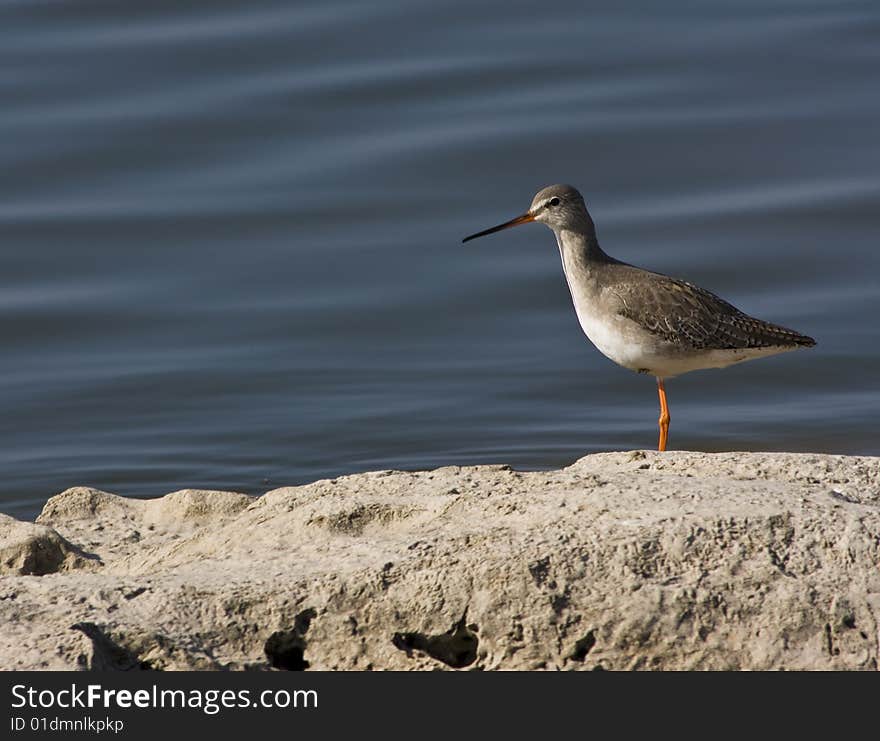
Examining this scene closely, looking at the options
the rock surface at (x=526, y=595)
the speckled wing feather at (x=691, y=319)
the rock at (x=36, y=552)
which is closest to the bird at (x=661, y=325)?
the speckled wing feather at (x=691, y=319)

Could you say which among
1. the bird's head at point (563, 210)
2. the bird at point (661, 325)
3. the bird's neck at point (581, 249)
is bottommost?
the bird at point (661, 325)

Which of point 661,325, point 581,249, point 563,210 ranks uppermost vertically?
point 563,210

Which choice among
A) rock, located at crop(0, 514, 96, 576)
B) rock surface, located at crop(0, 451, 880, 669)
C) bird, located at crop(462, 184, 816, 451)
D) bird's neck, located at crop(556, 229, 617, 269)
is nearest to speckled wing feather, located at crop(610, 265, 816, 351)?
bird, located at crop(462, 184, 816, 451)

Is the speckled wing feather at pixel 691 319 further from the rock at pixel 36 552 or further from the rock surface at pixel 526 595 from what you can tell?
the rock at pixel 36 552

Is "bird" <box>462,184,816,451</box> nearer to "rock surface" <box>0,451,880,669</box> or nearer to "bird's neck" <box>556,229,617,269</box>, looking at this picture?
"bird's neck" <box>556,229,617,269</box>

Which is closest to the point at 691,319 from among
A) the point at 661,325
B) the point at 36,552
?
the point at 661,325

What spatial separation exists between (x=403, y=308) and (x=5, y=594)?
734 centimetres

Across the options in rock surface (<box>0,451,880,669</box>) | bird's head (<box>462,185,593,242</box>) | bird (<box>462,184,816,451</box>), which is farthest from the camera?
bird's head (<box>462,185,593,242</box>)

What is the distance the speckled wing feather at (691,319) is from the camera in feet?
27.2

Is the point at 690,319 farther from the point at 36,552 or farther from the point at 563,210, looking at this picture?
the point at 36,552

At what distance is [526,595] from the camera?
4500 mm

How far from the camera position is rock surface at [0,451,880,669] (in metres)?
4.39

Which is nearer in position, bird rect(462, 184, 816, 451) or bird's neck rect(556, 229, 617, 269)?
bird rect(462, 184, 816, 451)

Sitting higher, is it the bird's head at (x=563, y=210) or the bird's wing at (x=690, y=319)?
the bird's head at (x=563, y=210)
